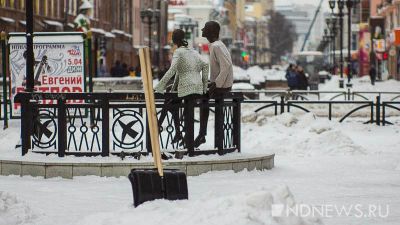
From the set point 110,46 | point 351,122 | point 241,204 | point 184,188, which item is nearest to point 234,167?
point 184,188

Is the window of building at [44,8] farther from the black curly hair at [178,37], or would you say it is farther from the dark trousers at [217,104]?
the black curly hair at [178,37]

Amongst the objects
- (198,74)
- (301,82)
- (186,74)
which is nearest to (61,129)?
(186,74)

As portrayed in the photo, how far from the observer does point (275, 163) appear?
17219mm

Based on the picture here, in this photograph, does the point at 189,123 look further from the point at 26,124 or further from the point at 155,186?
the point at 155,186

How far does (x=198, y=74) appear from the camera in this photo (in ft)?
49.8

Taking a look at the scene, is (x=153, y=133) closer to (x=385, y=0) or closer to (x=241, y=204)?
(x=241, y=204)

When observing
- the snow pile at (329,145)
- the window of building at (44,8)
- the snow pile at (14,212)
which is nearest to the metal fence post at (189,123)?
the snow pile at (14,212)

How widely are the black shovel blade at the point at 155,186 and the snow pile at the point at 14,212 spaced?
0.98m

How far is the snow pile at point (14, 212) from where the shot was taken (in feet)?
32.3

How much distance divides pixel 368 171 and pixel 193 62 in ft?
10.1

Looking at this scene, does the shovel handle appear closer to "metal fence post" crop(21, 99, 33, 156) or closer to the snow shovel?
the snow shovel

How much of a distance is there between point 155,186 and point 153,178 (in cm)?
8

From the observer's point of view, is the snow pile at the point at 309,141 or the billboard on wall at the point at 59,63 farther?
the billboard on wall at the point at 59,63

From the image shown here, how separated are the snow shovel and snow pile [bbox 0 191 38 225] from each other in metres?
0.98
